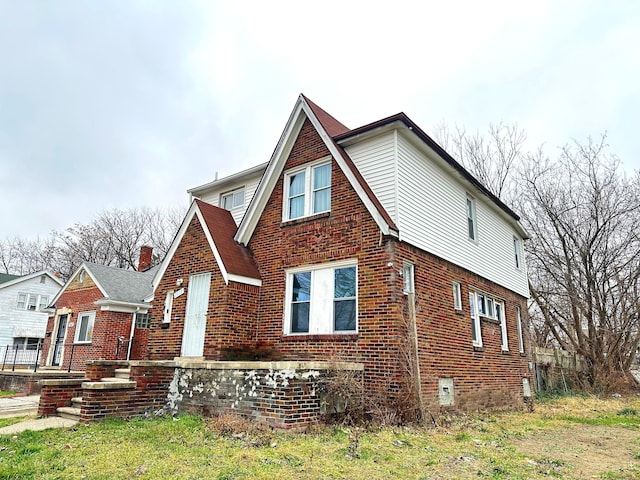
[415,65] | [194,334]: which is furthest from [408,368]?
[415,65]

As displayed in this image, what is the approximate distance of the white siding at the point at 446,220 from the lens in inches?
417

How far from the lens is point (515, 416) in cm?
1174

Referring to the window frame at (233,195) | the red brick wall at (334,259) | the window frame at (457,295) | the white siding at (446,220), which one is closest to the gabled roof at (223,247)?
the red brick wall at (334,259)

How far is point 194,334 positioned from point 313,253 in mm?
3744

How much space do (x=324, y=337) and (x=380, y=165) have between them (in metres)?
4.37

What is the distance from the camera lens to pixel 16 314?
30.0 metres

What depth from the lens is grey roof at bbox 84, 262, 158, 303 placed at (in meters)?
20.1

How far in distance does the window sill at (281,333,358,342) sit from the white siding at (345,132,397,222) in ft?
9.47

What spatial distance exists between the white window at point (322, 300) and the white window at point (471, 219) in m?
5.32

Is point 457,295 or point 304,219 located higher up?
point 304,219

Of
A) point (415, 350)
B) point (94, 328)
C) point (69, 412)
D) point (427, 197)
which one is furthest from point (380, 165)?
point (94, 328)

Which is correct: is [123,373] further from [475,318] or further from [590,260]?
[590,260]

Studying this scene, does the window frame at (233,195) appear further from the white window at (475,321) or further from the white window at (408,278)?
the white window at (475,321)

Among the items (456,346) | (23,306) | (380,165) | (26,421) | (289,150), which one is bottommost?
(26,421)
